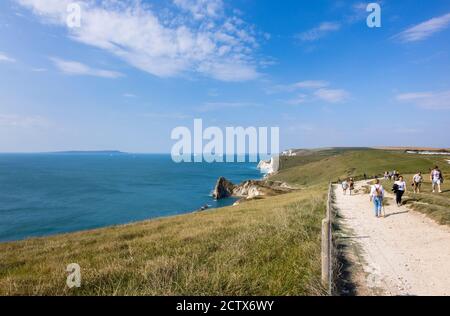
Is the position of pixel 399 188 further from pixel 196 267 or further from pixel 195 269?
pixel 195 269

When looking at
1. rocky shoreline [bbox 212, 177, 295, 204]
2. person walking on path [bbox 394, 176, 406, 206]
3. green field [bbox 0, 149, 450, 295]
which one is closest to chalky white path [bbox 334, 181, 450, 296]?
green field [bbox 0, 149, 450, 295]

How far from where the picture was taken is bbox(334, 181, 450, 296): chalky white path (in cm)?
789

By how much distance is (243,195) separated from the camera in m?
103

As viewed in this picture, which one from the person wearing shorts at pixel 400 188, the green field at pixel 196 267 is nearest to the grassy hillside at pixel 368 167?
the person wearing shorts at pixel 400 188

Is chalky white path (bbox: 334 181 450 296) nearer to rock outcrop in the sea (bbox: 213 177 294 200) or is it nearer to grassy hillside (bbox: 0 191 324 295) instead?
grassy hillside (bbox: 0 191 324 295)

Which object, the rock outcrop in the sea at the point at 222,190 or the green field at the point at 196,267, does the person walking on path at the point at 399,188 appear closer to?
the green field at the point at 196,267

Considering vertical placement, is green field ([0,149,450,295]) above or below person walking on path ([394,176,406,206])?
below

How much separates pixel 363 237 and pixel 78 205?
267 feet

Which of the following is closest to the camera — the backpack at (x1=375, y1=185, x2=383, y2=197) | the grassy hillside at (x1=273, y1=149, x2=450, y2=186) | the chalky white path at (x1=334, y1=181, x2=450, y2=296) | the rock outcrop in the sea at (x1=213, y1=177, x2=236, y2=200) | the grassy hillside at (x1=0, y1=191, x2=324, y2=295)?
the grassy hillside at (x1=0, y1=191, x2=324, y2=295)

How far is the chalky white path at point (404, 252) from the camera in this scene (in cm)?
789

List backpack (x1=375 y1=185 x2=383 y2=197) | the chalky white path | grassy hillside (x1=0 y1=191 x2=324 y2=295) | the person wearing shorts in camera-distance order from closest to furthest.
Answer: grassy hillside (x1=0 y1=191 x2=324 y2=295) → the chalky white path → backpack (x1=375 y1=185 x2=383 y2=197) → the person wearing shorts

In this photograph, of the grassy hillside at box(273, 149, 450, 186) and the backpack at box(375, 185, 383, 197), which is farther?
the grassy hillside at box(273, 149, 450, 186)

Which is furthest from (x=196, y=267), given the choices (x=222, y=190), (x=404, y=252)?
(x=222, y=190)
